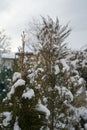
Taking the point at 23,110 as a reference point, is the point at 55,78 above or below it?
above

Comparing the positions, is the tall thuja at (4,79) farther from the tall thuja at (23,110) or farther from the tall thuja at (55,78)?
the tall thuja at (23,110)

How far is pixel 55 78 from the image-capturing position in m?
11.8

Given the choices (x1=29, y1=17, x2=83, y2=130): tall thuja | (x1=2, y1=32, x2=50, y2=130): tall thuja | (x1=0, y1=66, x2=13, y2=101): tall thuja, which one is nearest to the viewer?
(x1=2, y1=32, x2=50, y2=130): tall thuja

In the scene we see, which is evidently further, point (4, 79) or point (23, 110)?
point (4, 79)

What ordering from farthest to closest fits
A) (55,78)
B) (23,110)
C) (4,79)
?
(4,79) → (55,78) → (23,110)

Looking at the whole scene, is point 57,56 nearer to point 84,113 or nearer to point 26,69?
point 26,69

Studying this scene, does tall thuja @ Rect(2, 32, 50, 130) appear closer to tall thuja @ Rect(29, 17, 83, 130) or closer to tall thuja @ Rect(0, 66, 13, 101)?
tall thuja @ Rect(29, 17, 83, 130)

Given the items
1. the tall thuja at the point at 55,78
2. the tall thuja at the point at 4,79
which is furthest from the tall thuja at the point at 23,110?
the tall thuja at the point at 4,79

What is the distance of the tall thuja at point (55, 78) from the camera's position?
38.0 ft

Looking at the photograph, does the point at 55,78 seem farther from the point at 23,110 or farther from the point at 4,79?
the point at 4,79

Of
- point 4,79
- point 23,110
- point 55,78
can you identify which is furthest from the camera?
point 4,79

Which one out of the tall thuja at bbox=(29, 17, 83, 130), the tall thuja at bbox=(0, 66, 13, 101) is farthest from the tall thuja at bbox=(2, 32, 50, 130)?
the tall thuja at bbox=(0, 66, 13, 101)

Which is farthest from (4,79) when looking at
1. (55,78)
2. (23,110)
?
(23,110)

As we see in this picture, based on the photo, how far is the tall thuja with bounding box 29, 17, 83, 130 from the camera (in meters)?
11.6
